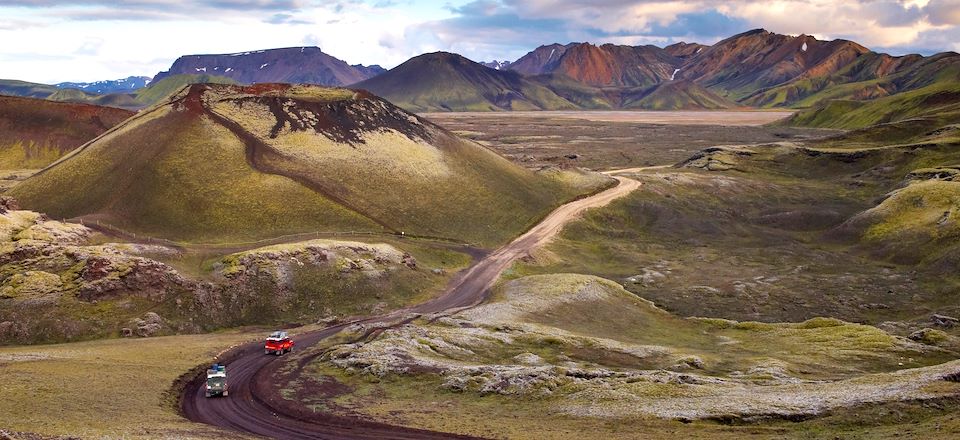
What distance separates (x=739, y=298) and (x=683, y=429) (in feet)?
212

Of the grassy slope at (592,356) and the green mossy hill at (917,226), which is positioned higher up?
the green mossy hill at (917,226)

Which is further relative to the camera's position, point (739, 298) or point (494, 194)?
point (494, 194)

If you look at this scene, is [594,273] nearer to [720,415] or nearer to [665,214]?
[665,214]

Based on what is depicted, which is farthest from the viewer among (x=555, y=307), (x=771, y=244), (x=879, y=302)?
(x=771, y=244)

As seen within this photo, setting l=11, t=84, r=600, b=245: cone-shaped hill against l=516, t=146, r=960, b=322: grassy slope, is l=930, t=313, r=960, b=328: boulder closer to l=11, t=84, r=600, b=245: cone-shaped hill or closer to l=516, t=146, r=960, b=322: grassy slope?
l=516, t=146, r=960, b=322: grassy slope

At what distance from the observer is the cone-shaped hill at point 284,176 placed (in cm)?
12669

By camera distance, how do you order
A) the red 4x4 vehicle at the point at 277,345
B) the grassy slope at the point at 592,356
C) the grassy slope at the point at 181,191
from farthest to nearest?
the grassy slope at the point at 181,191 → the red 4x4 vehicle at the point at 277,345 → the grassy slope at the point at 592,356

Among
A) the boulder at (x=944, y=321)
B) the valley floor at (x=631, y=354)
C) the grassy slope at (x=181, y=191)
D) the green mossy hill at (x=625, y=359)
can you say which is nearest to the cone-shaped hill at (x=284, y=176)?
the grassy slope at (x=181, y=191)

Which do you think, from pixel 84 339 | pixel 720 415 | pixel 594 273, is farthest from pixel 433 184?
pixel 720 415

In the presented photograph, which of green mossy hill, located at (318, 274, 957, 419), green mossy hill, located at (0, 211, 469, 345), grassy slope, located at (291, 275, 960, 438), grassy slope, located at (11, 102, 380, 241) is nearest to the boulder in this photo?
grassy slope, located at (291, 275, 960, 438)

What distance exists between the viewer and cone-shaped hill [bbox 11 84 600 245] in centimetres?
12669

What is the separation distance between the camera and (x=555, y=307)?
9331 centimetres

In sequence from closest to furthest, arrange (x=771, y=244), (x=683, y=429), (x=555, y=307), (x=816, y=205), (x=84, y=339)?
1. (x=683, y=429)
2. (x=84, y=339)
3. (x=555, y=307)
4. (x=771, y=244)
5. (x=816, y=205)

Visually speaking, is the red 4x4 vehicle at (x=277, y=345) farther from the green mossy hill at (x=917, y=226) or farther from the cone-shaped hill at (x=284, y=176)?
the green mossy hill at (x=917, y=226)
